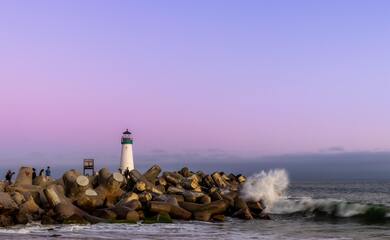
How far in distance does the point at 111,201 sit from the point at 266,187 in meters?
10.3

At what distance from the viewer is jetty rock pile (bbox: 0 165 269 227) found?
808 inches

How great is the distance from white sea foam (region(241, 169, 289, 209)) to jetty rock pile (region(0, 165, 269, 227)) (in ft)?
4.60

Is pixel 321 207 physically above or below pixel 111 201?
below

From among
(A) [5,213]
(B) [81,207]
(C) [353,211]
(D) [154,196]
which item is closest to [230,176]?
(C) [353,211]

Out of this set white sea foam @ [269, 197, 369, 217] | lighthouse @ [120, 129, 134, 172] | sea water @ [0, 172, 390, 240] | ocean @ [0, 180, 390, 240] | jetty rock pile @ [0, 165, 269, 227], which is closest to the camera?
ocean @ [0, 180, 390, 240]

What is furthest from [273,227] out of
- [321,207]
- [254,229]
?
[321,207]

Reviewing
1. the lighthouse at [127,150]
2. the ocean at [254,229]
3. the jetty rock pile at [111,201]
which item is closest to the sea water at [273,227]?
the ocean at [254,229]

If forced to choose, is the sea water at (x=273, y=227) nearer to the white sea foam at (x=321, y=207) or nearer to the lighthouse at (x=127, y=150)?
the white sea foam at (x=321, y=207)

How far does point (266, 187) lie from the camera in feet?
102

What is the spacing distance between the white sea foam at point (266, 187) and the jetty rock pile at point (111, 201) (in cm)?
140

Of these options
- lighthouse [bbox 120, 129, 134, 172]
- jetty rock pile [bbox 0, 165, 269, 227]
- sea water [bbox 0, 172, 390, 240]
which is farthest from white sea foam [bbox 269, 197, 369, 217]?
lighthouse [bbox 120, 129, 134, 172]

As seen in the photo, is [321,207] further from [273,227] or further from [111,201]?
[111,201]

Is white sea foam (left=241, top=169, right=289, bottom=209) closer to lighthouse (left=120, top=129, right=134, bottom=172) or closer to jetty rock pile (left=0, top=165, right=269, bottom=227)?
jetty rock pile (left=0, top=165, right=269, bottom=227)

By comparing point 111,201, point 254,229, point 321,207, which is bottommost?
point 321,207
